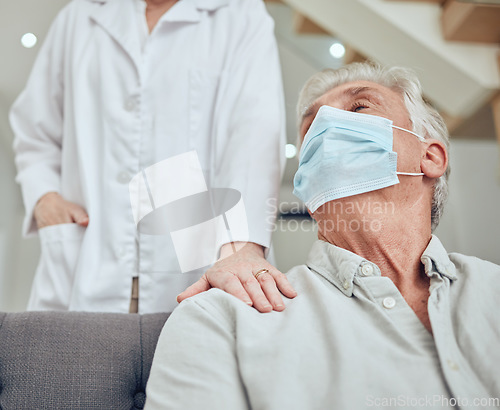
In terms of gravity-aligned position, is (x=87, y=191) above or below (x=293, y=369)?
above

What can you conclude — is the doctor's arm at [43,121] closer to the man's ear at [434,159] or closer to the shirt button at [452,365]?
the man's ear at [434,159]

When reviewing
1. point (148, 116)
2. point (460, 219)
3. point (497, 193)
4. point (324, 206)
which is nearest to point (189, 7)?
point (148, 116)

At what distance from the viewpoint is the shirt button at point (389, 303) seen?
33.8 inches

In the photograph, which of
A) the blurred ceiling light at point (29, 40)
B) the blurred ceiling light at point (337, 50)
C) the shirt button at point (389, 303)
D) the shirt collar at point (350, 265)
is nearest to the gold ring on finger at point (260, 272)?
the shirt collar at point (350, 265)

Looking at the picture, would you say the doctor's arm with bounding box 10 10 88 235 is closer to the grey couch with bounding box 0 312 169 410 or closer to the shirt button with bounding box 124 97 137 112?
the shirt button with bounding box 124 97 137 112

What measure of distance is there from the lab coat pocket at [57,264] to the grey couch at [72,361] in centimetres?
32

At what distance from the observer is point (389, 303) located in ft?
2.83

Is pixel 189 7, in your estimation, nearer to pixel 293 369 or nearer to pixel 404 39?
pixel 404 39

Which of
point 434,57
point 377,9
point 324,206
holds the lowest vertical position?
point 324,206

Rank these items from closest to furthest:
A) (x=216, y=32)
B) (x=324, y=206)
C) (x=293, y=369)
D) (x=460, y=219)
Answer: (x=293, y=369) < (x=324, y=206) < (x=216, y=32) < (x=460, y=219)

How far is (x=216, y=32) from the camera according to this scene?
1.38 meters

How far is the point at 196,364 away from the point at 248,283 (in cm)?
20

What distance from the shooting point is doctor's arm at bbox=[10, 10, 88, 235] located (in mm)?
1356

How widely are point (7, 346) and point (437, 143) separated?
35.6 inches
